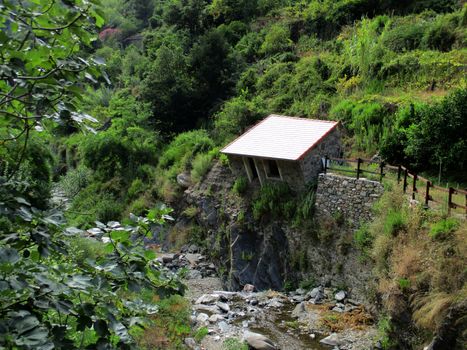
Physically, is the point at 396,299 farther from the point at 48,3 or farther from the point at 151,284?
the point at 48,3

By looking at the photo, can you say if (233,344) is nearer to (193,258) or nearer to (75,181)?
(193,258)

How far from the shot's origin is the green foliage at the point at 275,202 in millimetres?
15805

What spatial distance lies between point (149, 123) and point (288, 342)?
16412mm

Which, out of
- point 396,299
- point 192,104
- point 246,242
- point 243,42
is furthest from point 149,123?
point 396,299

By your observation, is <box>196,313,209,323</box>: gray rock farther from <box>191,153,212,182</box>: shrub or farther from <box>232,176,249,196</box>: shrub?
<box>191,153,212,182</box>: shrub

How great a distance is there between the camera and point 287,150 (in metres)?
15.6

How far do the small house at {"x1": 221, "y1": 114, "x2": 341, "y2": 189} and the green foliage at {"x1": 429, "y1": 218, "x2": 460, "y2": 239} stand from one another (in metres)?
4.96

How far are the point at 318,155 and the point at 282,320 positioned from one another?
5197 mm

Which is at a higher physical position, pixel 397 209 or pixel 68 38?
pixel 68 38

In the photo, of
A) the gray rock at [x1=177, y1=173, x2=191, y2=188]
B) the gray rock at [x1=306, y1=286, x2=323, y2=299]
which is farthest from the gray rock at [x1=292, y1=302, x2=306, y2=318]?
the gray rock at [x1=177, y1=173, x2=191, y2=188]

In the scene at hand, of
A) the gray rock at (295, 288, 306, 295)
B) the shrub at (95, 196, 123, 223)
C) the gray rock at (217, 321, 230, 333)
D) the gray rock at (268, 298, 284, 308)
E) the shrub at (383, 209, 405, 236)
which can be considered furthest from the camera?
the shrub at (95, 196, 123, 223)

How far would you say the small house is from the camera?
1559 centimetres

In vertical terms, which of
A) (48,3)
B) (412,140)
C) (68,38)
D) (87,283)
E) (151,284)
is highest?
(48,3)

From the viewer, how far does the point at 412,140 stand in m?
14.1
